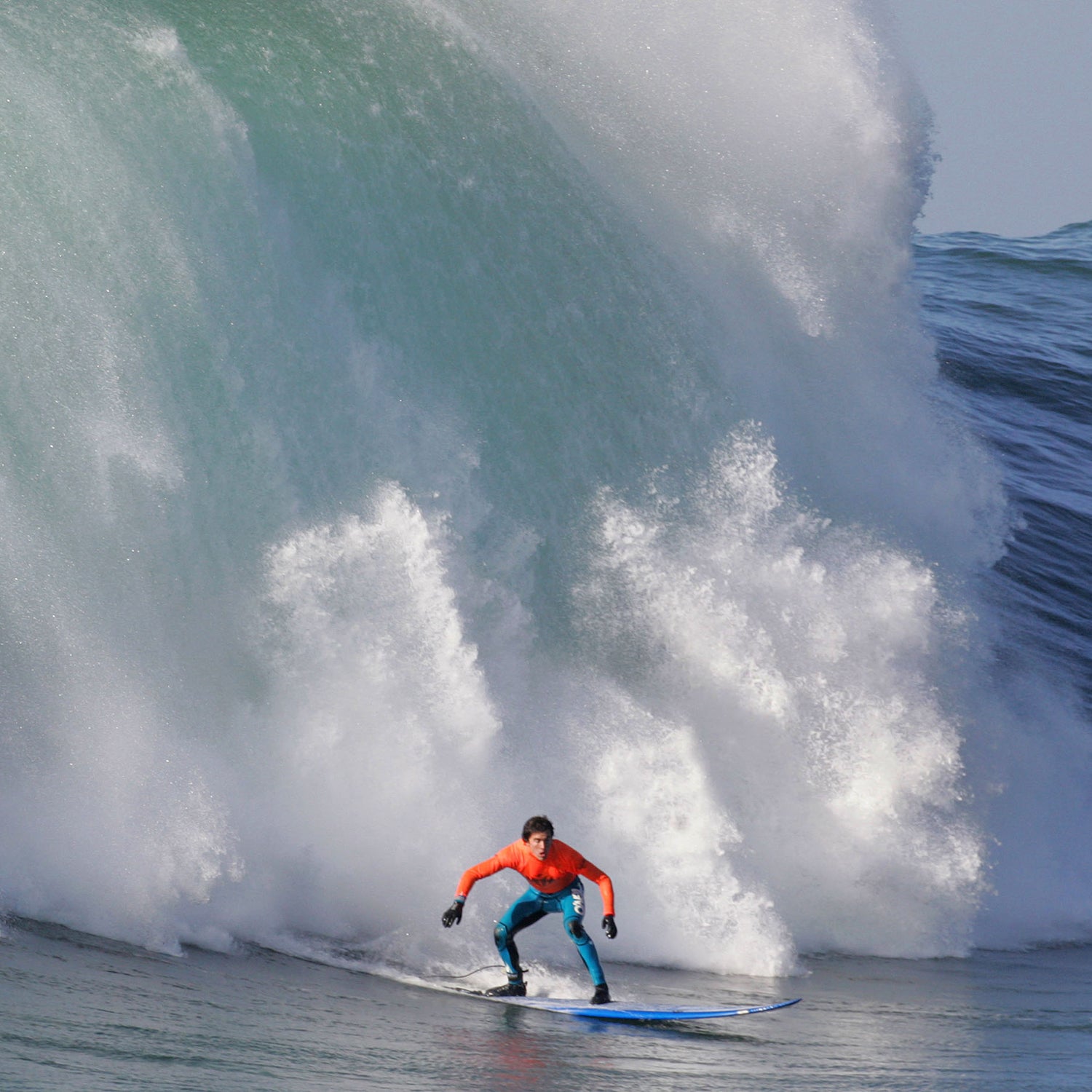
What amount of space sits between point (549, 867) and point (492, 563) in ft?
7.96

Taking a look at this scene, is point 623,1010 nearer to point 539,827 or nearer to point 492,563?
point 539,827

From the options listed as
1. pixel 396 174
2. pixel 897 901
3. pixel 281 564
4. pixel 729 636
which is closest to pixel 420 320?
pixel 396 174

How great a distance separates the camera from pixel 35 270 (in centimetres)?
856

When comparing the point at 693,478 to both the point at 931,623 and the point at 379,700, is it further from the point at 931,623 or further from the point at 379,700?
the point at 379,700

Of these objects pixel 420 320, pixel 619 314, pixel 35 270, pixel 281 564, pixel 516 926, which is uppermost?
pixel 619 314

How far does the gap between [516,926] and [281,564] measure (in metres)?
2.60

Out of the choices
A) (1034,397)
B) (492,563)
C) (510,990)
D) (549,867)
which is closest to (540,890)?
(549,867)

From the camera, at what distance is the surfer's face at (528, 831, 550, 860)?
7.66 meters

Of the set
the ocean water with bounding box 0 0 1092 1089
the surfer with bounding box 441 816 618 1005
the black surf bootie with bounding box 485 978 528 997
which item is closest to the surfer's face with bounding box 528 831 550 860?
the surfer with bounding box 441 816 618 1005

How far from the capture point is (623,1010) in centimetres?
726

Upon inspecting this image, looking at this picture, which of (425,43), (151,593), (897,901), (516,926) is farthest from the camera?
(425,43)

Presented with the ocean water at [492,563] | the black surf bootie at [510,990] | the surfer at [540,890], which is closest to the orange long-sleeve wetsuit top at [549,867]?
the surfer at [540,890]

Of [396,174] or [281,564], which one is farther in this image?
[396,174]

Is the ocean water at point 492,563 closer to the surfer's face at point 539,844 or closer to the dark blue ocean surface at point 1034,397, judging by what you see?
the surfer's face at point 539,844
